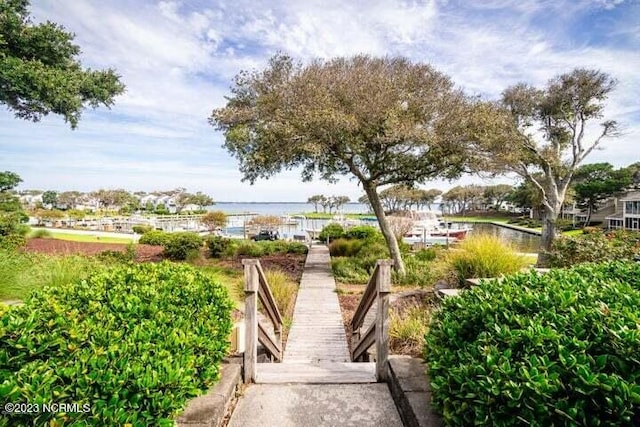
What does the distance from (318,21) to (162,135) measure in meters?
10.5

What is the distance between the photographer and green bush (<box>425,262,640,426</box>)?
122 centimetres

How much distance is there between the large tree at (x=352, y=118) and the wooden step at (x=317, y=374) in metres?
5.87

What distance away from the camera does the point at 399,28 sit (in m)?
7.48

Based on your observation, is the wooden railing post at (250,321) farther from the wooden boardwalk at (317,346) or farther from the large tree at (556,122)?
the large tree at (556,122)

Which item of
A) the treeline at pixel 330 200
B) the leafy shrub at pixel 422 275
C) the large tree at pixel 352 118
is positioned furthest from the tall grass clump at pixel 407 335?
the treeline at pixel 330 200

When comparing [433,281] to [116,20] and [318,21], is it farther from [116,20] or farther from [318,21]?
[116,20]

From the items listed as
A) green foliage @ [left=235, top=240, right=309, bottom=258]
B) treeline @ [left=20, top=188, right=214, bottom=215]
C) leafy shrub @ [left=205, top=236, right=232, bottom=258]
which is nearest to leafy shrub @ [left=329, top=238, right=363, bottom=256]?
green foliage @ [left=235, top=240, right=309, bottom=258]

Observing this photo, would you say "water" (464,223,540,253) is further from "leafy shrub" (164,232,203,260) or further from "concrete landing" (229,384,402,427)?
"leafy shrub" (164,232,203,260)

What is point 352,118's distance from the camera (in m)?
8.02

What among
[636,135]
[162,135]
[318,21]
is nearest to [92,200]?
[162,135]

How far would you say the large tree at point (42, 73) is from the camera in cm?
844

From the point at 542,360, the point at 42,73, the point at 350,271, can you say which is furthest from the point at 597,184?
the point at 42,73

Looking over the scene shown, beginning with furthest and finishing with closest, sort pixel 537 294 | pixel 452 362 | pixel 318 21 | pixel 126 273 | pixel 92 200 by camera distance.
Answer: pixel 92 200 → pixel 318 21 → pixel 126 273 → pixel 537 294 → pixel 452 362

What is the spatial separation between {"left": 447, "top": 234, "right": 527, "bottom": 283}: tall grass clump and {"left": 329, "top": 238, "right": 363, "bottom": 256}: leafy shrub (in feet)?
20.3
